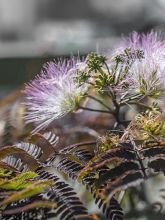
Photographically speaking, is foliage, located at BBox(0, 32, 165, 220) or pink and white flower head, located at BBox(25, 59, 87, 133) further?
pink and white flower head, located at BBox(25, 59, 87, 133)

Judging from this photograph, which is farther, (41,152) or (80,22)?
(80,22)

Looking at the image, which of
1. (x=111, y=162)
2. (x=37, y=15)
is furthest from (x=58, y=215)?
(x=37, y=15)

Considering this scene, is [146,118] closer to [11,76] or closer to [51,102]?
[51,102]

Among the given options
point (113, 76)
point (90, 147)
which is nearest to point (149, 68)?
point (113, 76)

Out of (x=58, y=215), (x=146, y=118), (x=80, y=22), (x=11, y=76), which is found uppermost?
(x=80, y=22)

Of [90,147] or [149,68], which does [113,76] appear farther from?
[90,147]
